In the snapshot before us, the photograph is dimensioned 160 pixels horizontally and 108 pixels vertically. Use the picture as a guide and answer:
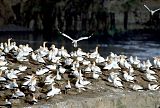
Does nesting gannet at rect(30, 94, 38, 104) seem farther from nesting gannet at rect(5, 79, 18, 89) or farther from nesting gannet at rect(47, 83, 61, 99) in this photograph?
nesting gannet at rect(5, 79, 18, 89)

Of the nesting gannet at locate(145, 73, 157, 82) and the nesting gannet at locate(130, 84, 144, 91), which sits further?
the nesting gannet at locate(145, 73, 157, 82)

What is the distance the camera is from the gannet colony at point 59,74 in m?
5.23

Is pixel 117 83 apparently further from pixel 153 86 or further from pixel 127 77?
pixel 153 86

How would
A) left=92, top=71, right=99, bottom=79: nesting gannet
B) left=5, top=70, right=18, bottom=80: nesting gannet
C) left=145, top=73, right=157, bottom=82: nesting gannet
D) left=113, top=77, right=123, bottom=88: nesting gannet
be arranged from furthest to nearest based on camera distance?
left=145, top=73, right=157, bottom=82: nesting gannet, left=92, top=71, right=99, bottom=79: nesting gannet, left=113, top=77, right=123, bottom=88: nesting gannet, left=5, top=70, right=18, bottom=80: nesting gannet

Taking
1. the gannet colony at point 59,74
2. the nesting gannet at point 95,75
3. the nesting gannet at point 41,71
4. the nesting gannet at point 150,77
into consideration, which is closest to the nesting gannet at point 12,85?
the gannet colony at point 59,74

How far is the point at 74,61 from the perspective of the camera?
A: 20.4ft

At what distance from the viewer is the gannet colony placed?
5230 millimetres

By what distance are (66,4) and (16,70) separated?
36701 millimetres

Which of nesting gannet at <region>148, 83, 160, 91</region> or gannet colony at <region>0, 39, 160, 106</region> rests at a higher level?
gannet colony at <region>0, 39, 160, 106</region>

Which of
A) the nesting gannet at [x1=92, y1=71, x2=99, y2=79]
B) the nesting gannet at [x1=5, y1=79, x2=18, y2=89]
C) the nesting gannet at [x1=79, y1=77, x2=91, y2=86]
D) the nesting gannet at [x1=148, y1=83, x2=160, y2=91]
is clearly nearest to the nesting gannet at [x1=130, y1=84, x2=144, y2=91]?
the nesting gannet at [x1=148, y1=83, x2=160, y2=91]

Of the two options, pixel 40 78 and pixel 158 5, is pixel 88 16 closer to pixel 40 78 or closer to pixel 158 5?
pixel 158 5

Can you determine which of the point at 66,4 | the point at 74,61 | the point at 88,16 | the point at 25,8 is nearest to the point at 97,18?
the point at 88,16

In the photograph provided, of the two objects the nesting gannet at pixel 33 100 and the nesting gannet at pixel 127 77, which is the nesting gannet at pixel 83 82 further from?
the nesting gannet at pixel 33 100

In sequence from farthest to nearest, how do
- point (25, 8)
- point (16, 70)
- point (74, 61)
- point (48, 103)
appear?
1. point (25, 8)
2. point (74, 61)
3. point (16, 70)
4. point (48, 103)
